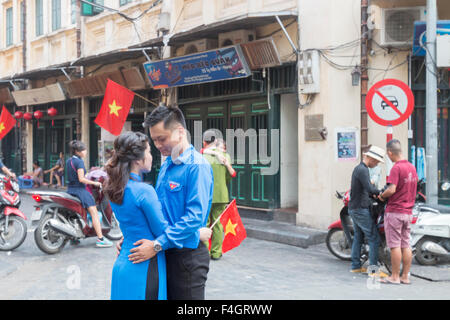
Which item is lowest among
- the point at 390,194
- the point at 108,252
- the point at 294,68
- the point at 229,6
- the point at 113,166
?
the point at 108,252

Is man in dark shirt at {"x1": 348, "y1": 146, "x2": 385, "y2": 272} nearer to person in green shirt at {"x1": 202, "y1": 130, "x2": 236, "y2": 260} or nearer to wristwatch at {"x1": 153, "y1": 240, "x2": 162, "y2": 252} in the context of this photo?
person in green shirt at {"x1": 202, "y1": 130, "x2": 236, "y2": 260}

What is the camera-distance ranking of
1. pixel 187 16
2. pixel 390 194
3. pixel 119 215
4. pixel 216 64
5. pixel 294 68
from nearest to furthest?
pixel 119 215 < pixel 390 194 < pixel 294 68 < pixel 216 64 < pixel 187 16

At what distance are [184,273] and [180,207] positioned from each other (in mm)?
415

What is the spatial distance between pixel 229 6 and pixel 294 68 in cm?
269

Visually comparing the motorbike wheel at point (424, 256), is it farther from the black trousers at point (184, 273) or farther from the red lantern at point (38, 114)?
the red lantern at point (38, 114)

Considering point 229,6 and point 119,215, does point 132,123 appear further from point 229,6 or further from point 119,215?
point 119,215

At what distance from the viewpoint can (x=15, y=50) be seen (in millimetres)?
24203

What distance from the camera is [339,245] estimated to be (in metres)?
9.01

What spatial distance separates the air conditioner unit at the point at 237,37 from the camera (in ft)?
42.1

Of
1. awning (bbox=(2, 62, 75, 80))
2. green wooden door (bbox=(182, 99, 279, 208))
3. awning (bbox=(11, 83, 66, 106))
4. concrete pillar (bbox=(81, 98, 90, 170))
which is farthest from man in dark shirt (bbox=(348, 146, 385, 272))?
awning (bbox=(11, 83, 66, 106))

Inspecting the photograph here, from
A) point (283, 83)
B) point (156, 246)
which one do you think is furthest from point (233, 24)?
point (156, 246)

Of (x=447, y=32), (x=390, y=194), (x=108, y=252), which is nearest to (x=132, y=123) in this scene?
(x=108, y=252)

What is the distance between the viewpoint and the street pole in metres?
8.85

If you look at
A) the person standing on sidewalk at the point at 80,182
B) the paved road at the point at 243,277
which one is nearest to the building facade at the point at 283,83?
the paved road at the point at 243,277
